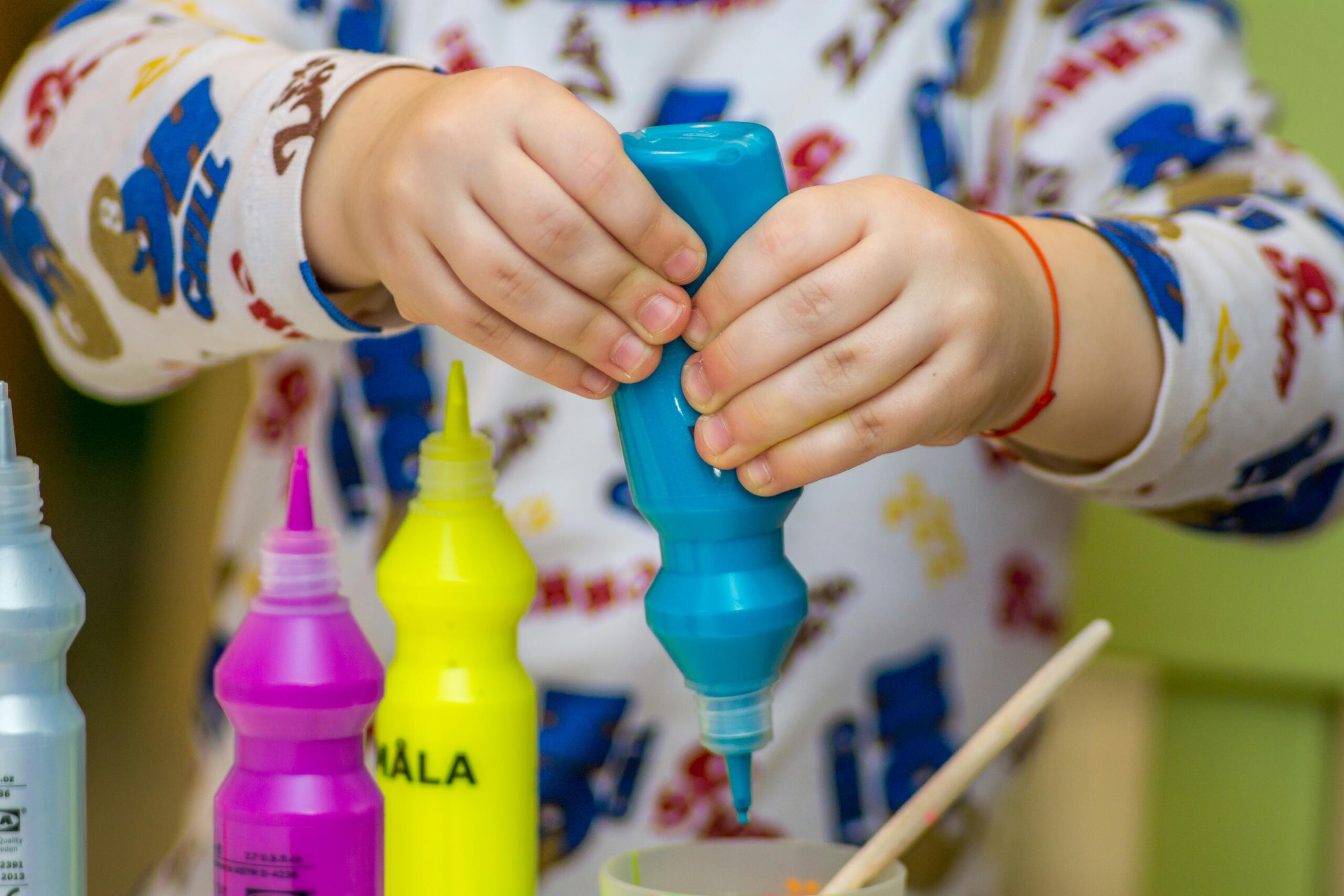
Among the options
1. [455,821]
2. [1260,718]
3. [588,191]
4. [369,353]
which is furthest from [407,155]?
[1260,718]

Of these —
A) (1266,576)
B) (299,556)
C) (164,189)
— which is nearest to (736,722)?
(299,556)

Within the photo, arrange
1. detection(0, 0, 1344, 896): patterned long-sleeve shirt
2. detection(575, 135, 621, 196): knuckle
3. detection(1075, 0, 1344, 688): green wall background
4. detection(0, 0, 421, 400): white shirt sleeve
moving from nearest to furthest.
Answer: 1. detection(575, 135, 621, 196): knuckle
2. detection(0, 0, 421, 400): white shirt sleeve
3. detection(0, 0, 1344, 896): patterned long-sleeve shirt
4. detection(1075, 0, 1344, 688): green wall background

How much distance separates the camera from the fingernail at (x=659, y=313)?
13.2 inches

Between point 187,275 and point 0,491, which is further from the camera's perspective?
point 187,275

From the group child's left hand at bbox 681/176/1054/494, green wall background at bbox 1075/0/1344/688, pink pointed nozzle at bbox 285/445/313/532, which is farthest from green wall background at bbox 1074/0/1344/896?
pink pointed nozzle at bbox 285/445/313/532

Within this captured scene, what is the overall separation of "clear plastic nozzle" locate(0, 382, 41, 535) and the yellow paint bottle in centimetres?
9

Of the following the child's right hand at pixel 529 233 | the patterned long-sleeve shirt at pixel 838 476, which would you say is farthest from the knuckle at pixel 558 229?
the patterned long-sleeve shirt at pixel 838 476

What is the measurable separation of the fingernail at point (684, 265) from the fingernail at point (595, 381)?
3cm

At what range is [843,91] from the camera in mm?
640

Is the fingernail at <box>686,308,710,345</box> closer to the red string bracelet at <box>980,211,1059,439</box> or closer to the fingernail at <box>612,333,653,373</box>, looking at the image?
the fingernail at <box>612,333,653,373</box>

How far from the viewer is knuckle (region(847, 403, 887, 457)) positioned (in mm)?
354

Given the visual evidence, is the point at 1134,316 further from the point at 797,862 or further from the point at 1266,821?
the point at 1266,821

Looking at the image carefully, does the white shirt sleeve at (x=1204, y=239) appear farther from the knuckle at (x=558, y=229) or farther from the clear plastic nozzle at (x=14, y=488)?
the clear plastic nozzle at (x=14, y=488)

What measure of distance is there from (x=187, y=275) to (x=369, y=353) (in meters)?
0.17
